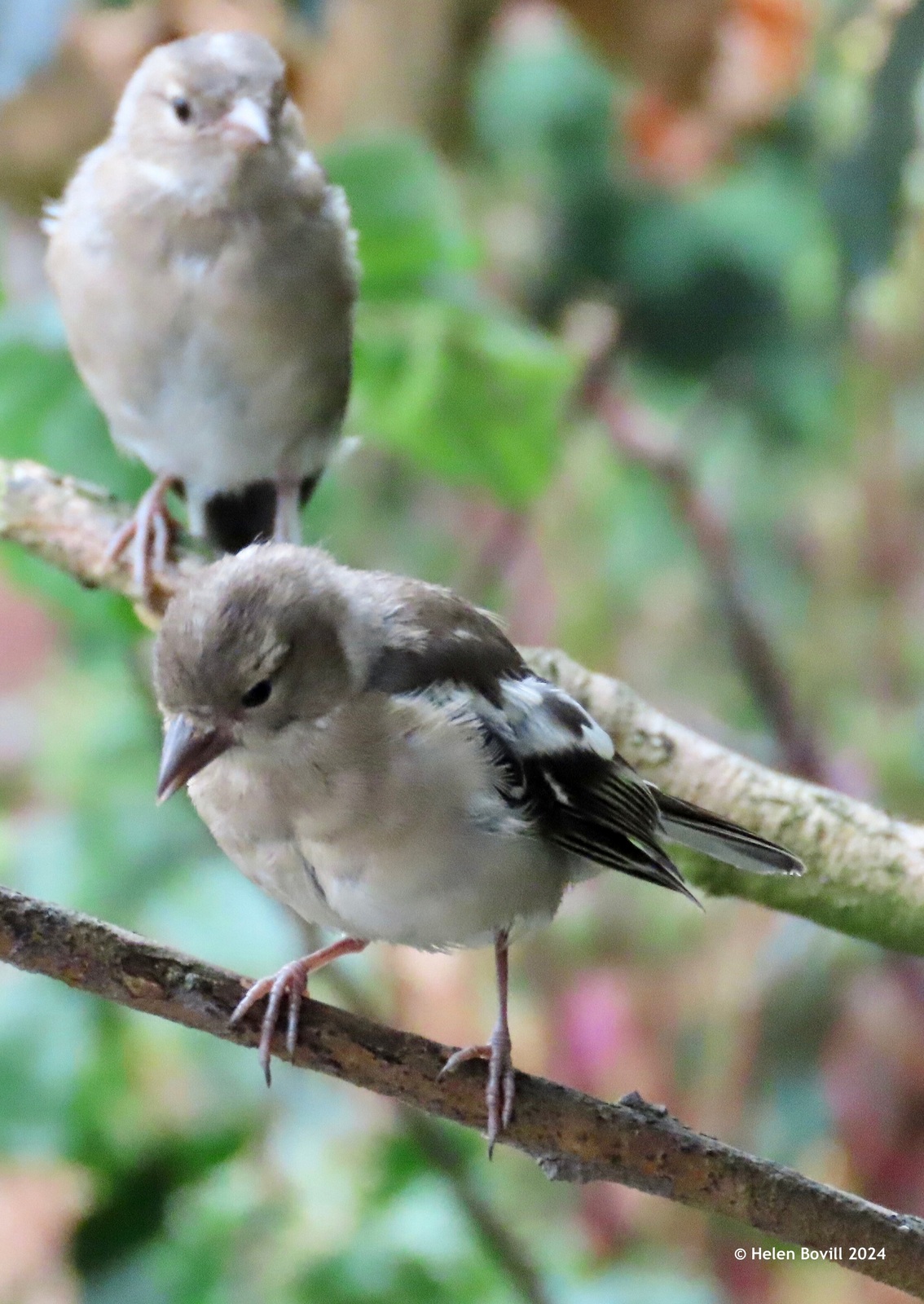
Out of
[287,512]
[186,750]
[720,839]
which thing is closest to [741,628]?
[287,512]

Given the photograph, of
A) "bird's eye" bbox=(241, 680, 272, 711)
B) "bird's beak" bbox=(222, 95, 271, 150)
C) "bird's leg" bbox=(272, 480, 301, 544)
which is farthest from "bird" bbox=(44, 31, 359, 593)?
"bird's eye" bbox=(241, 680, 272, 711)

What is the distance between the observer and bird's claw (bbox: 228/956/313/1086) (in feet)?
3.66

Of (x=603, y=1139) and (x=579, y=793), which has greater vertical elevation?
(x=579, y=793)

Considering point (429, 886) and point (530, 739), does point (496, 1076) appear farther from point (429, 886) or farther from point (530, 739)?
point (530, 739)

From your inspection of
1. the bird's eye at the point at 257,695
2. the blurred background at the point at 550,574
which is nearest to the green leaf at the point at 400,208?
Answer: the blurred background at the point at 550,574

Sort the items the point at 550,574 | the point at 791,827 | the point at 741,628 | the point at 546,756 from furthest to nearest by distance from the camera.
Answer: the point at 550,574, the point at 741,628, the point at 791,827, the point at 546,756

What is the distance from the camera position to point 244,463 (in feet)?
6.64

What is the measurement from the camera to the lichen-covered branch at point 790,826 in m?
1.46

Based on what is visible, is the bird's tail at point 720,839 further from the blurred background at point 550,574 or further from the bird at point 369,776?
the blurred background at point 550,574

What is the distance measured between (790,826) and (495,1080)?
0.52 meters

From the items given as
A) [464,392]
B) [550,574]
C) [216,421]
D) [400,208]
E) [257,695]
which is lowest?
[550,574]

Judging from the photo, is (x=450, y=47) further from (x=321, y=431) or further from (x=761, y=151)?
(x=321, y=431)

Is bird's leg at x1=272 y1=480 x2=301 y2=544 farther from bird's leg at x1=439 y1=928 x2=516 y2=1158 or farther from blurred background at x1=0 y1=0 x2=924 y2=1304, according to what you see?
bird's leg at x1=439 y1=928 x2=516 y2=1158

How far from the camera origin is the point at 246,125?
1.79 metres
